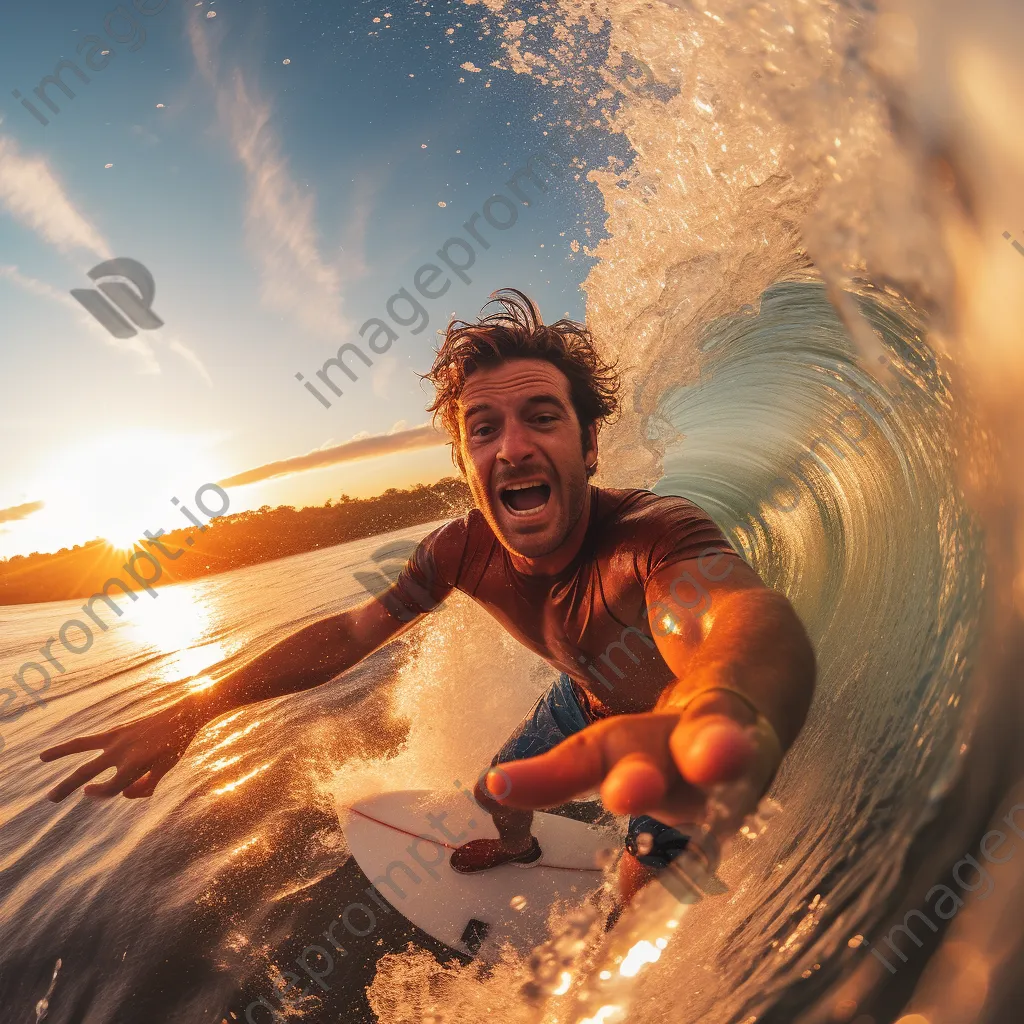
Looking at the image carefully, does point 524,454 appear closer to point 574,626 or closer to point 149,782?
point 574,626

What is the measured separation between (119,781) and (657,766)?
2.17 m

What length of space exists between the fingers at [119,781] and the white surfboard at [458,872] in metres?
1.20

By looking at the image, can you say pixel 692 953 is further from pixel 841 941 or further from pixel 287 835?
pixel 287 835

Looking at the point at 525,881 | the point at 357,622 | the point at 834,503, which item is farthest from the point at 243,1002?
the point at 834,503

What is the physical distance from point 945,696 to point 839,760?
0.99 meters

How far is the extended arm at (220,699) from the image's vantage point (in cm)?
195

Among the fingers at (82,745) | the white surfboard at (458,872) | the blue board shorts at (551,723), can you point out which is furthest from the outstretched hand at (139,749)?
the blue board shorts at (551,723)

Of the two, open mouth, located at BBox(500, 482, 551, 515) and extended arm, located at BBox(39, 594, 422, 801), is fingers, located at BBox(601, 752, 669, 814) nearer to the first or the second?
open mouth, located at BBox(500, 482, 551, 515)

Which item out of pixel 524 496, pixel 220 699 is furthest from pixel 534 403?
pixel 220 699

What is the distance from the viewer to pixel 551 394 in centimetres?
241

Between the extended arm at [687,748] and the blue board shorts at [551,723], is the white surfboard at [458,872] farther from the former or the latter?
the extended arm at [687,748]

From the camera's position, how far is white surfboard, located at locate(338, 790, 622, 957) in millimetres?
2344

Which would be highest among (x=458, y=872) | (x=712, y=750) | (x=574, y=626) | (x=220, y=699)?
(x=220, y=699)

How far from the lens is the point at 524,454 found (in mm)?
2225
